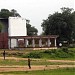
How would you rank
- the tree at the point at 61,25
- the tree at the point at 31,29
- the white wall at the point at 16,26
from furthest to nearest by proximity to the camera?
the tree at the point at 31,29 < the tree at the point at 61,25 < the white wall at the point at 16,26

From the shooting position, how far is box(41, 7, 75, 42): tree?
91562mm

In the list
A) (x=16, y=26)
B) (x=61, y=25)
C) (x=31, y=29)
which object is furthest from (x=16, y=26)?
(x=31, y=29)

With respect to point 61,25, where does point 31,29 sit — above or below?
below

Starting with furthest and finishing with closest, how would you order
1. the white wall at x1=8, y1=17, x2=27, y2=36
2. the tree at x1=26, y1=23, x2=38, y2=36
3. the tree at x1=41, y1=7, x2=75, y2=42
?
the tree at x1=26, y1=23, x2=38, y2=36 < the tree at x1=41, y1=7, x2=75, y2=42 < the white wall at x1=8, y1=17, x2=27, y2=36

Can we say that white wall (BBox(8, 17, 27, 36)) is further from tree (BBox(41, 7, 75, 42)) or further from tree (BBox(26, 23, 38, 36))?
tree (BBox(26, 23, 38, 36))

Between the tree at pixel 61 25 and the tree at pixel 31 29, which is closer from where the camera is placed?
the tree at pixel 61 25

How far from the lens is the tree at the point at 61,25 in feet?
300

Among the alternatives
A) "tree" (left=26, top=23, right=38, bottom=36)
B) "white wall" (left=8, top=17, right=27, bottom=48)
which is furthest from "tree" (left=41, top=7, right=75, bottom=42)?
"tree" (left=26, top=23, right=38, bottom=36)

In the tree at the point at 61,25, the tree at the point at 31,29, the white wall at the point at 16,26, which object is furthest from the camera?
the tree at the point at 31,29

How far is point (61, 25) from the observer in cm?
9119

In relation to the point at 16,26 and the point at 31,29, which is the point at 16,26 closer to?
the point at 16,26

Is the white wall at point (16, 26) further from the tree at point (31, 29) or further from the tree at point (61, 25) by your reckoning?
the tree at point (31, 29)

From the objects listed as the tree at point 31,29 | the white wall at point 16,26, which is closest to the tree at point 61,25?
the white wall at point 16,26

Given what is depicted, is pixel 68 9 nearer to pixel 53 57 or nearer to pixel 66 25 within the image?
pixel 66 25
